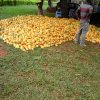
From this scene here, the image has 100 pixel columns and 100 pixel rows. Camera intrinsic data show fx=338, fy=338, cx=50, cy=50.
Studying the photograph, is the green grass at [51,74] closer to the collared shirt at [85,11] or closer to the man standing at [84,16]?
the man standing at [84,16]

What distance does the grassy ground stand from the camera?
7789mm

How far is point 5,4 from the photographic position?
3650 centimetres

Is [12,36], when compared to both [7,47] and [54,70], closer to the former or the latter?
[7,47]

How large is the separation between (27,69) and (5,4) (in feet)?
91.9

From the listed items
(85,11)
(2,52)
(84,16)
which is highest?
(85,11)

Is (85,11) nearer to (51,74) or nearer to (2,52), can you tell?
(2,52)

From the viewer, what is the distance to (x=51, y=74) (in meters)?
9.06

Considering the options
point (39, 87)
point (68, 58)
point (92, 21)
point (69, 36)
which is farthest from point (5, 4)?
point (39, 87)

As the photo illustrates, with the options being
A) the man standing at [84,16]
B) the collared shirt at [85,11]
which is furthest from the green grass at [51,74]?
the collared shirt at [85,11]

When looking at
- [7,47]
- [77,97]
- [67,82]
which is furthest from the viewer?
[7,47]

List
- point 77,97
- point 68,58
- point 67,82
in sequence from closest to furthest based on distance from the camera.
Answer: point 77,97, point 67,82, point 68,58

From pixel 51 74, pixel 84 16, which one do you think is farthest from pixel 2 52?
pixel 84 16

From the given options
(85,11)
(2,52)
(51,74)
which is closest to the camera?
(51,74)

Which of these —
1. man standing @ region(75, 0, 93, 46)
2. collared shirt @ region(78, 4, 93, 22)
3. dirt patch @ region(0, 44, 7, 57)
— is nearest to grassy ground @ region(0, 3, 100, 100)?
dirt patch @ region(0, 44, 7, 57)
